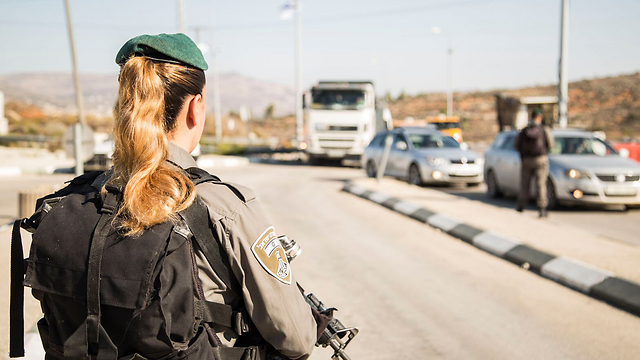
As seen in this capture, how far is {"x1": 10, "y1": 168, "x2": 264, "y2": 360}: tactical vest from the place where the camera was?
1.60 meters

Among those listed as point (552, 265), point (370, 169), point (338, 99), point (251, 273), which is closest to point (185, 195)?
point (251, 273)

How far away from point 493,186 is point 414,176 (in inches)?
114

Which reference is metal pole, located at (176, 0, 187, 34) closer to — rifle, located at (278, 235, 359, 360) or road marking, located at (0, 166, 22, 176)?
road marking, located at (0, 166, 22, 176)

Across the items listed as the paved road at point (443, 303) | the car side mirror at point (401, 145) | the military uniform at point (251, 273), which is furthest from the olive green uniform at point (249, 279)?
the car side mirror at point (401, 145)

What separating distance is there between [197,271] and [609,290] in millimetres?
5140

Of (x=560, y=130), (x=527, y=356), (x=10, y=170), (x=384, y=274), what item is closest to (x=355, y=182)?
(x=560, y=130)

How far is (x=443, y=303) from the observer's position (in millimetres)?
5691

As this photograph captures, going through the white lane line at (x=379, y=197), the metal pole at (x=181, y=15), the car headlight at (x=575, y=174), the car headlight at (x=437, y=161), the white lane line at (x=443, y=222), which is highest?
the metal pole at (x=181, y=15)

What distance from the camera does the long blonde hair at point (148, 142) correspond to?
1.65 metres

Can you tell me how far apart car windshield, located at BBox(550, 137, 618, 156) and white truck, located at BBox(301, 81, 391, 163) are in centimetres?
1269

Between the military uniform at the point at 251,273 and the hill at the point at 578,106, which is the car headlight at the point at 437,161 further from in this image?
the hill at the point at 578,106

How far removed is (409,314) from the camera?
17.6 ft

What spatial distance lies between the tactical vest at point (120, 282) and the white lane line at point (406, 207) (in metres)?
9.62

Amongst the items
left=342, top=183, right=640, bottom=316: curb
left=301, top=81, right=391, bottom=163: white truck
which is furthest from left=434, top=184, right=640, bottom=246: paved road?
left=301, top=81, right=391, bottom=163: white truck
